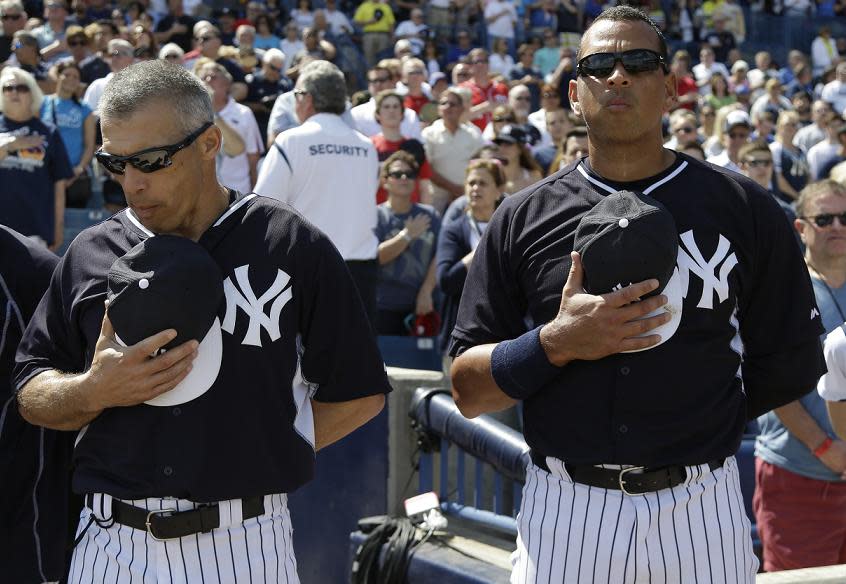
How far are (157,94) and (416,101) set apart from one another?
10.2 m

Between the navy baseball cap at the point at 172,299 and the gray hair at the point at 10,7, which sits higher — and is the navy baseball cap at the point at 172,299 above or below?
above

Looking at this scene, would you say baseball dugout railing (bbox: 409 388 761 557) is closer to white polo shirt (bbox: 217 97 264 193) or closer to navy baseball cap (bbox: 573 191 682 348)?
navy baseball cap (bbox: 573 191 682 348)

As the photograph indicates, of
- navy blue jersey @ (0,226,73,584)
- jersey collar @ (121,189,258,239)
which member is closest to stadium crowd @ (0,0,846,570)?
jersey collar @ (121,189,258,239)

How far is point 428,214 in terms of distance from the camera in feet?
27.7

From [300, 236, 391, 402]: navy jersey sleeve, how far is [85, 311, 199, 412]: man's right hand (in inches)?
12.9

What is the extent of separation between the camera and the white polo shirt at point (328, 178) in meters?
6.97

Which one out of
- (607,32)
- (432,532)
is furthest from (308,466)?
(432,532)

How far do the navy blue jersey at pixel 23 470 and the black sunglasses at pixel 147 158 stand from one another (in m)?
0.68

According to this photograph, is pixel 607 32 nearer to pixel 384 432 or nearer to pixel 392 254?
pixel 384 432

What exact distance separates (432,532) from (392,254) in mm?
3795

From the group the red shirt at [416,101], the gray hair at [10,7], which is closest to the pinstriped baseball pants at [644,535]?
the red shirt at [416,101]

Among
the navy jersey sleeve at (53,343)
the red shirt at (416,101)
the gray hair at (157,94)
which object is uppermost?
the gray hair at (157,94)

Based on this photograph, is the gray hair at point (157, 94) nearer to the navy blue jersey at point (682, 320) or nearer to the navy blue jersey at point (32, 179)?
the navy blue jersey at point (682, 320)

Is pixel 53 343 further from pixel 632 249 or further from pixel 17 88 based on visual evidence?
pixel 17 88
